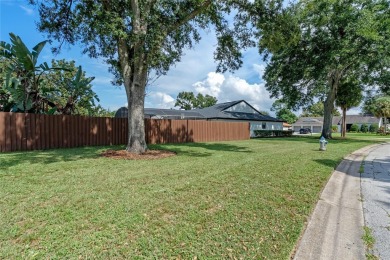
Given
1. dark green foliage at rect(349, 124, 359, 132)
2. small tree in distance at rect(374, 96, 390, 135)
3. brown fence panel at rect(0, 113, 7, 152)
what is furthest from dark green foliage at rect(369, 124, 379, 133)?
A: brown fence panel at rect(0, 113, 7, 152)

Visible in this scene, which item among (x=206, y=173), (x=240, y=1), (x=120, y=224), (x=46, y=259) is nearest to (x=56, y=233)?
(x=46, y=259)

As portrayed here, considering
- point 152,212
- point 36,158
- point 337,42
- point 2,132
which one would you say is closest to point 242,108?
point 337,42

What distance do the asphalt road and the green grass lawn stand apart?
0.86m

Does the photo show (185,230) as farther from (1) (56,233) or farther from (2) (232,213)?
(1) (56,233)

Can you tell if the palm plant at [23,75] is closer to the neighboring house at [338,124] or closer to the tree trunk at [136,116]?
the tree trunk at [136,116]

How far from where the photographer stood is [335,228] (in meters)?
3.41

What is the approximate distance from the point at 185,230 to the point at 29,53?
11.7 meters

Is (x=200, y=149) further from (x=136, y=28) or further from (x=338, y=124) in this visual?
(x=338, y=124)

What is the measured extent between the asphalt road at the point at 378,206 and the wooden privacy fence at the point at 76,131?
11.3 m

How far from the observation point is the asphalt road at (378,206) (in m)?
3.01

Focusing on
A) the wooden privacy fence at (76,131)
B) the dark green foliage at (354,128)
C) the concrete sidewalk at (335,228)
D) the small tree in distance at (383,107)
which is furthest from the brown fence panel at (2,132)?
the dark green foliage at (354,128)

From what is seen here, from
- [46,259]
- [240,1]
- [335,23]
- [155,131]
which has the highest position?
[335,23]

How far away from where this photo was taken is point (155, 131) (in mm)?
15250

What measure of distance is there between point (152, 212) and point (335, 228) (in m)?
2.73
